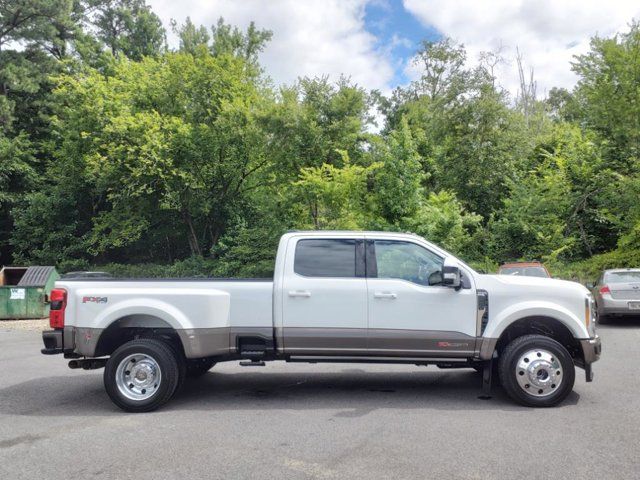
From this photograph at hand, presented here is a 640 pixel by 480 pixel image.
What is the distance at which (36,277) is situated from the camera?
1912 cm

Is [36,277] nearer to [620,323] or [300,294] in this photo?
[300,294]

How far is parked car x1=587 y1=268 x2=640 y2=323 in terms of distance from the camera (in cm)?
1392

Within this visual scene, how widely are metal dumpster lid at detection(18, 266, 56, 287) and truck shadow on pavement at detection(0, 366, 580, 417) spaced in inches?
446

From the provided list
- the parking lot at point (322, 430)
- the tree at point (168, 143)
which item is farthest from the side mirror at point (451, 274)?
the tree at point (168, 143)

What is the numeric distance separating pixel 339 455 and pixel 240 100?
970 inches

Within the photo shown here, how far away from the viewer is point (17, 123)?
1430 inches

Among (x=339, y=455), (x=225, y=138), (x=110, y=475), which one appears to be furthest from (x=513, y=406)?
(x=225, y=138)

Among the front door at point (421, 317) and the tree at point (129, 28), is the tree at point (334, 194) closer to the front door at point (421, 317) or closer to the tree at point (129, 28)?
the front door at point (421, 317)

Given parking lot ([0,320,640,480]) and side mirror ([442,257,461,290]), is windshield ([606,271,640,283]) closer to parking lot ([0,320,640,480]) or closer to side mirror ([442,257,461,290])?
parking lot ([0,320,640,480])

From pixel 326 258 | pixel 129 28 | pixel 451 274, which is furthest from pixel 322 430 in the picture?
pixel 129 28

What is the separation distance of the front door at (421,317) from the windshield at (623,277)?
9.81 m

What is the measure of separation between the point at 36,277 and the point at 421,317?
1665 cm

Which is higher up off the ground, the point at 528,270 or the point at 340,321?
the point at 528,270

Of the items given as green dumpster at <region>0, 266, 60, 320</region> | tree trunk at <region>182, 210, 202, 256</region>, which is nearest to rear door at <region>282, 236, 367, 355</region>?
green dumpster at <region>0, 266, 60, 320</region>
